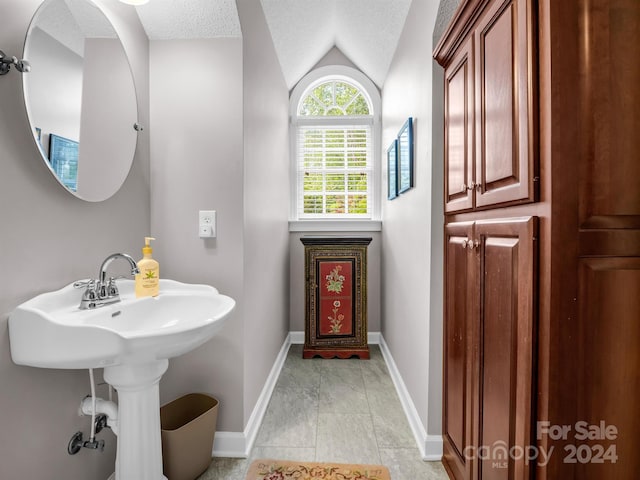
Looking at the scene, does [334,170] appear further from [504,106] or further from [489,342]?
[489,342]

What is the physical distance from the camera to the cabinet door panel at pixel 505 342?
83 cm

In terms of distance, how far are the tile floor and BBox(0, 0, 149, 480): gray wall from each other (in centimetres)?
70

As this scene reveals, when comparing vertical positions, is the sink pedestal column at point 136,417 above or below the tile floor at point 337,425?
above

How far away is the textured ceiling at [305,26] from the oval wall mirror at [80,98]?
0.31m

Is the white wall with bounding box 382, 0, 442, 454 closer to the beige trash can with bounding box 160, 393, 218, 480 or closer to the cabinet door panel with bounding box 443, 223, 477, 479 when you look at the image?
the cabinet door panel with bounding box 443, 223, 477, 479

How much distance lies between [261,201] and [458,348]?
1.36m

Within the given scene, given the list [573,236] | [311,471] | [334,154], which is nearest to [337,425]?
[311,471]

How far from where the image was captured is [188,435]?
142 centimetres

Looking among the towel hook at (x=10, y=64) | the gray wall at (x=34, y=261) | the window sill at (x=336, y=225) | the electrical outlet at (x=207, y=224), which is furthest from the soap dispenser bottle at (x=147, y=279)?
the window sill at (x=336, y=225)

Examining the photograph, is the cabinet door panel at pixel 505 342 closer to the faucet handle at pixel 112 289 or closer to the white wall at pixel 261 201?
the white wall at pixel 261 201

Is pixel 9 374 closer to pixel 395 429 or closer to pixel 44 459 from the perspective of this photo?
pixel 44 459

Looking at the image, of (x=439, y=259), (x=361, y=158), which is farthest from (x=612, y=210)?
(x=361, y=158)

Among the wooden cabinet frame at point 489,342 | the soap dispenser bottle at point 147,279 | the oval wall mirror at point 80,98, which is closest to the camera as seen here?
the wooden cabinet frame at point 489,342

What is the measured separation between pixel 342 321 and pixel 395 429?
3.66ft
